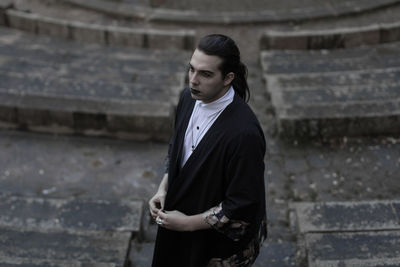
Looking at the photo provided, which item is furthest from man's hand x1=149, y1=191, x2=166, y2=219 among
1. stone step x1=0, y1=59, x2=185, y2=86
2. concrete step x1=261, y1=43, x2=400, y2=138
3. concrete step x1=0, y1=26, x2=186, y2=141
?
stone step x1=0, y1=59, x2=185, y2=86

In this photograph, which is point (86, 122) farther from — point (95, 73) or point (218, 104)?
point (218, 104)

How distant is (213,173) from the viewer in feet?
8.84

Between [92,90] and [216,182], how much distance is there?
4.54m

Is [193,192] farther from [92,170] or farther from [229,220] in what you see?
[92,170]

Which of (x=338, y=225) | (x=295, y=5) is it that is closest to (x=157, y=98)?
(x=338, y=225)

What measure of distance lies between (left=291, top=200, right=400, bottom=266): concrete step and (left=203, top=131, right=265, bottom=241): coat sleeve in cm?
117

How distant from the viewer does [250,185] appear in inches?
103

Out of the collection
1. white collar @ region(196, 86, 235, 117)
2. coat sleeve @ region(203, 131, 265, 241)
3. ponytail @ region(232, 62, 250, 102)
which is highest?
ponytail @ region(232, 62, 250, 102)

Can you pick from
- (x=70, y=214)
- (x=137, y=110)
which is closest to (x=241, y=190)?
(x=70, y=214)

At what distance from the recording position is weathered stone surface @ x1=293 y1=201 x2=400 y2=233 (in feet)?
14.1

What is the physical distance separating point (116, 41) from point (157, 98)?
2895 millimetres

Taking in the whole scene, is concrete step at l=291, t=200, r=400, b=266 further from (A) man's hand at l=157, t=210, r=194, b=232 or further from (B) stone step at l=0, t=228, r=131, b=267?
(B) stone step at l=0, t=228, r=131, b=267

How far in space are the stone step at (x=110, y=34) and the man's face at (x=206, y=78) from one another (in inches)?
252

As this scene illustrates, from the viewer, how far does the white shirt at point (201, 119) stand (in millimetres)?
2738
